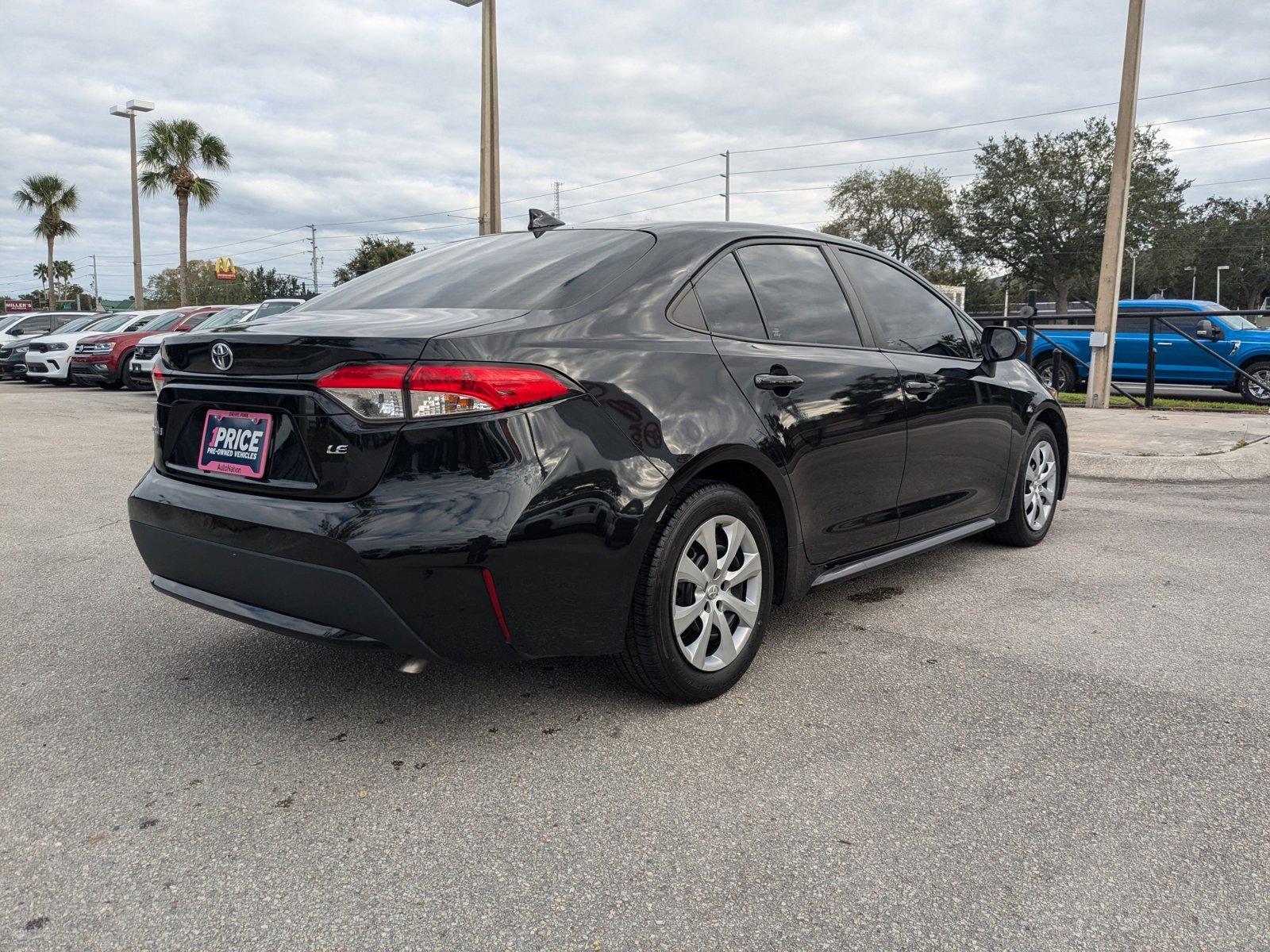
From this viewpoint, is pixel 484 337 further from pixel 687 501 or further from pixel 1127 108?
pixel 1127 108

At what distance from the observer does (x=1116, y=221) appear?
1245cm

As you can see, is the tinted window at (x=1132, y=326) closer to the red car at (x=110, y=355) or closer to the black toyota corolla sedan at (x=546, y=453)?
the black toyota corolla sedan at (x=546, y=453)

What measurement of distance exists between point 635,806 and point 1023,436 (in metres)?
3.38

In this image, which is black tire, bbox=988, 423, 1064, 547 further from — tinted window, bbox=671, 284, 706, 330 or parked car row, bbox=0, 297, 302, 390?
parked car row, bbox=0, 297, 302, 390

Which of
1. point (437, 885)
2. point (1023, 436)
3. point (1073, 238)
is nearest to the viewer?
point (437, 885)

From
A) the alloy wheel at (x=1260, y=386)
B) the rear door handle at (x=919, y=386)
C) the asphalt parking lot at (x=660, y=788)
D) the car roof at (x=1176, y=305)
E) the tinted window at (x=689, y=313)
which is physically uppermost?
the car roof at (x=1176, y=305)

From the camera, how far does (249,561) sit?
2930 mm

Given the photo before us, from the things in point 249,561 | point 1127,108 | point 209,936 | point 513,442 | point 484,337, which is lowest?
point 209,936

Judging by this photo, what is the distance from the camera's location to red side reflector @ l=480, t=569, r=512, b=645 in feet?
8.87

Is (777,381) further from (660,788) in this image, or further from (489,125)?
(489,125)

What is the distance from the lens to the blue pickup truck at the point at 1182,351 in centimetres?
1506

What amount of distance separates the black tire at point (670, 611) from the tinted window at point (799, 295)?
2.46 feet

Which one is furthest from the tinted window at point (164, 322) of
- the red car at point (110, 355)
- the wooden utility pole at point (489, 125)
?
the wooden utility pole at point (489, 125)

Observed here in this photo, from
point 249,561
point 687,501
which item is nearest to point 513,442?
point 687,501
